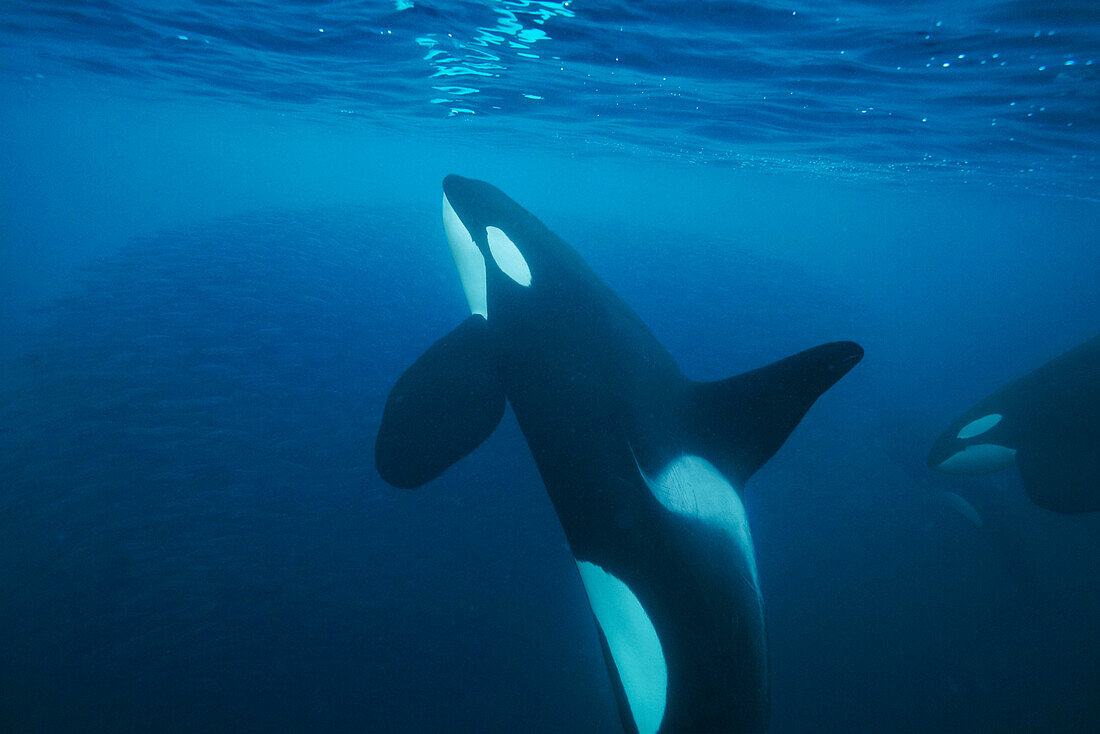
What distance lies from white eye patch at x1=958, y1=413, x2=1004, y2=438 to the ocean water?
8.63ft

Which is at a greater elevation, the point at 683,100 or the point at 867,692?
the point at 683,100

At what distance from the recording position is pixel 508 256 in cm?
426

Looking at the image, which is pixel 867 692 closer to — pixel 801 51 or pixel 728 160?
pixel 801 51

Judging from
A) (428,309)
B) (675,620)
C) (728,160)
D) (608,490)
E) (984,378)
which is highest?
(728,160)

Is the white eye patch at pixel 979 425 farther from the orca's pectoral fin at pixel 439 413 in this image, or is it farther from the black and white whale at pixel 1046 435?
the orca's pectoral fin at pixel 439 413

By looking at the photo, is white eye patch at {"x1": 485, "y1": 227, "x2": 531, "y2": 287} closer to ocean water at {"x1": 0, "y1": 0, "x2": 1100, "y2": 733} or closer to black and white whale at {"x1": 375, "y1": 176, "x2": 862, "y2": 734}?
black and white whale at {"x1": 375, "y1": 176, "x2": 862, "y2": 734}

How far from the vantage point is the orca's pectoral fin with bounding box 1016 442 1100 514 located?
639cm

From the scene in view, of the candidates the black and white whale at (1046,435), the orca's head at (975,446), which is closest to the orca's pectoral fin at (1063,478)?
the black and white whale at (1046,435)

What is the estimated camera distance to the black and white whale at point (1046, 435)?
6.56 meters

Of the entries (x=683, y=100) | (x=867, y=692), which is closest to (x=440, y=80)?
(x=683, y=100)

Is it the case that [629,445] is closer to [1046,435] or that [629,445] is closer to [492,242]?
[492,242]

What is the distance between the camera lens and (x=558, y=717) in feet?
19.4

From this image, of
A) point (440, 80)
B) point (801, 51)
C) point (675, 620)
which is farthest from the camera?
point (440, 80)

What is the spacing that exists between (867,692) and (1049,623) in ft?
13.1
